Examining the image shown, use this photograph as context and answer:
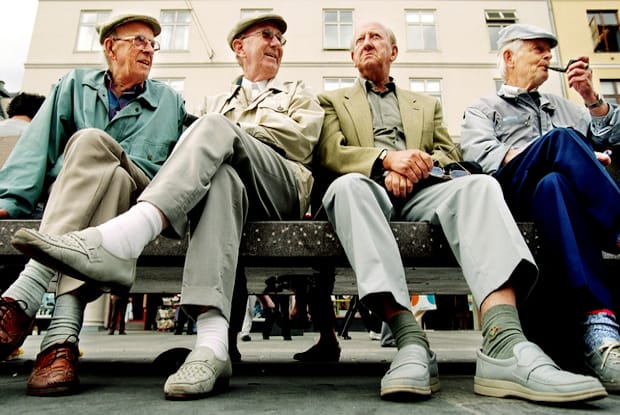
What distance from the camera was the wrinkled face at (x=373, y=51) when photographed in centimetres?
281

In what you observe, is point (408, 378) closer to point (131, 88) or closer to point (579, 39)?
point (131, 88)

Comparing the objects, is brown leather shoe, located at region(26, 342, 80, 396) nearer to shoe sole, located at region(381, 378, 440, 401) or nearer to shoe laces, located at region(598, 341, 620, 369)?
shoe sole, located at region(381, 378, 440, 401)

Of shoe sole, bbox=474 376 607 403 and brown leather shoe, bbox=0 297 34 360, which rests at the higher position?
brown leather shoe, bbox=0 297 34 360

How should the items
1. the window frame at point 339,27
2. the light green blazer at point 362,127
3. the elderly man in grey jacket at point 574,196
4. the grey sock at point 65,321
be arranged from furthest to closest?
the window frame at point 339,27
the light green blazer at point 362,127
the elderly man in grey jacket at point 574,196
the grey sock at point 65,321

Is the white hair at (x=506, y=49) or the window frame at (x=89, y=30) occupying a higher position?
the window frame at (x=89, y=30)

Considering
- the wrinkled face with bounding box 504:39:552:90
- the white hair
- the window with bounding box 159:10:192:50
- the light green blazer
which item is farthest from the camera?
the window with bounding box 159:10:192:50

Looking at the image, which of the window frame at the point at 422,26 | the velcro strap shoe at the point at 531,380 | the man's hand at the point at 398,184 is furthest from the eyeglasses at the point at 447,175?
the window frame at the point at 422,26

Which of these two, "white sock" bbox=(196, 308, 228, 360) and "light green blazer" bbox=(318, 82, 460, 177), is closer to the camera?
"white sock" bbox=(196, 308, 228, 360)

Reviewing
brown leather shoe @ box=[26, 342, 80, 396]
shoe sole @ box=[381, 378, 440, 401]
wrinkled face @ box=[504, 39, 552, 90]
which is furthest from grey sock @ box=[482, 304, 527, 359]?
wrinkled face @ box=[504, 39, 552, 90]

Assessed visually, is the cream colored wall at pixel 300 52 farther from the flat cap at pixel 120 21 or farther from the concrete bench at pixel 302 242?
the concrete bench at pixel 302 242

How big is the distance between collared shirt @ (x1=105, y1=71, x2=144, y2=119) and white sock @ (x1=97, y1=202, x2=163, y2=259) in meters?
1.22

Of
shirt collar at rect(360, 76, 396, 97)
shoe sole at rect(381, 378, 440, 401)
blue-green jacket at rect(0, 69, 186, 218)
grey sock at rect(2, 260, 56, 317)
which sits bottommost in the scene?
shoe sole at rect(381, 378, 440, 401)

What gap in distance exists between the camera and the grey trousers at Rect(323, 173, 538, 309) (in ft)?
5.14

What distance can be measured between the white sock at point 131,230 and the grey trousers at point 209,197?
1.6 inches
